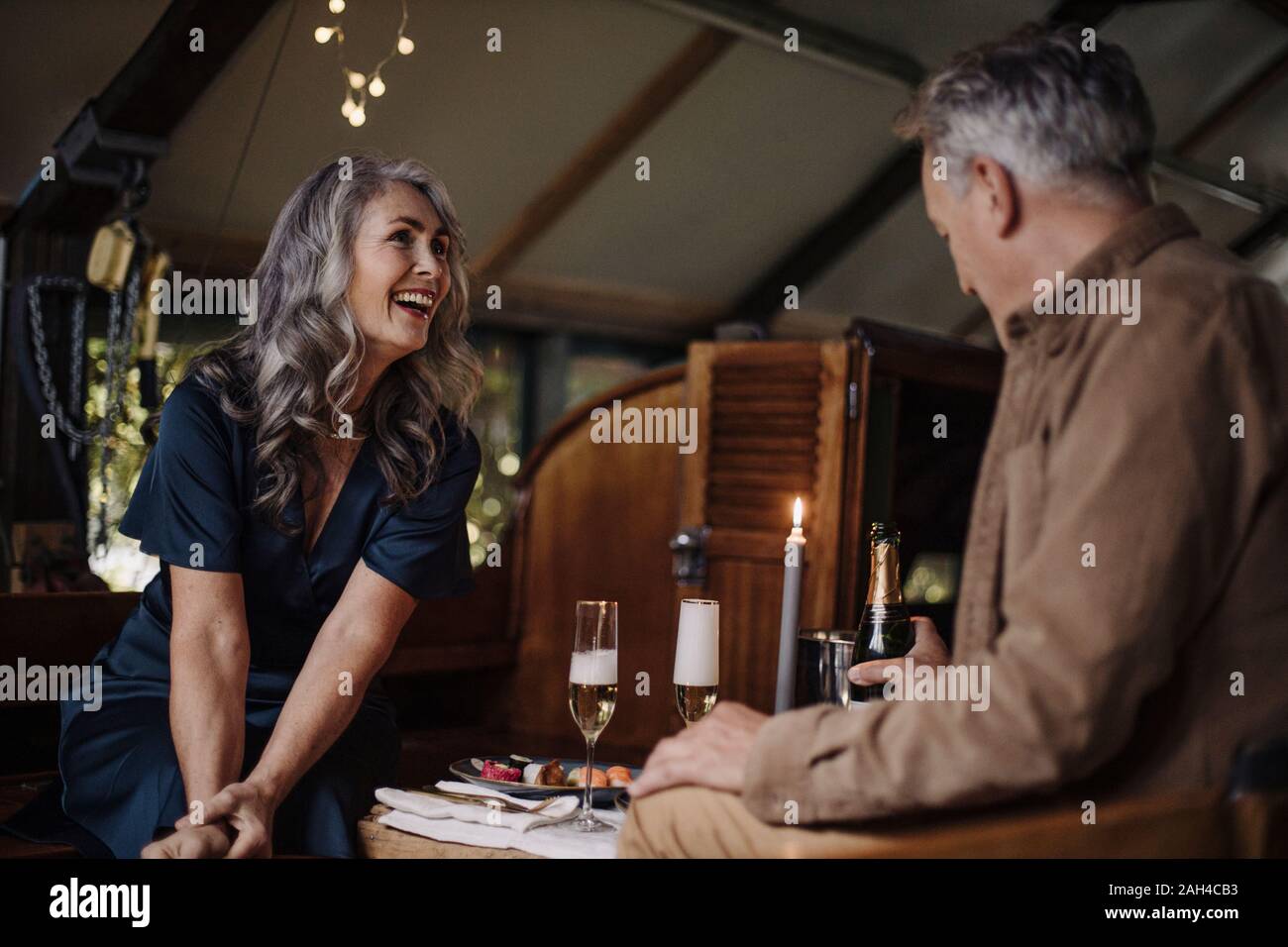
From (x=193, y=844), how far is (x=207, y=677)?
0.33m

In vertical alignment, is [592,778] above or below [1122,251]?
below

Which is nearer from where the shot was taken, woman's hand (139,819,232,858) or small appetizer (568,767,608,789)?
woman's hand (139,819,232,858)

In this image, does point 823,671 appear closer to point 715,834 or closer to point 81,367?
point 715,834

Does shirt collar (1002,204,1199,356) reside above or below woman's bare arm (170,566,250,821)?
above

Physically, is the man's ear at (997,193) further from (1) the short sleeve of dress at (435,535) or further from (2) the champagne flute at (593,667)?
(1) the short sleeve of dress at (435,535)

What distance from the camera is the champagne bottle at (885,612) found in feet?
5.62

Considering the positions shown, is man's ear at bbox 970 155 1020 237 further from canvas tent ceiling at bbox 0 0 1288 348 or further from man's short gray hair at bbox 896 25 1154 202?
canvas tent ceiling at bbox 0 0 1288 348

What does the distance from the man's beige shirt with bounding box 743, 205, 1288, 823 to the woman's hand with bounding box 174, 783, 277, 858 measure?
722 mm

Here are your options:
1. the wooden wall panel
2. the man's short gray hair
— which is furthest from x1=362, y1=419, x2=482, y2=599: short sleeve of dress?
the wooden wall panel

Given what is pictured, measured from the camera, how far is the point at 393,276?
202 cm

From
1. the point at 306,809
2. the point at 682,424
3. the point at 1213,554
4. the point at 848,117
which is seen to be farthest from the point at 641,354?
the point at 1213,554

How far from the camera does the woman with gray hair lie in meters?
1.79

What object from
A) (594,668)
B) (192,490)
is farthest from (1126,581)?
(192,490)
